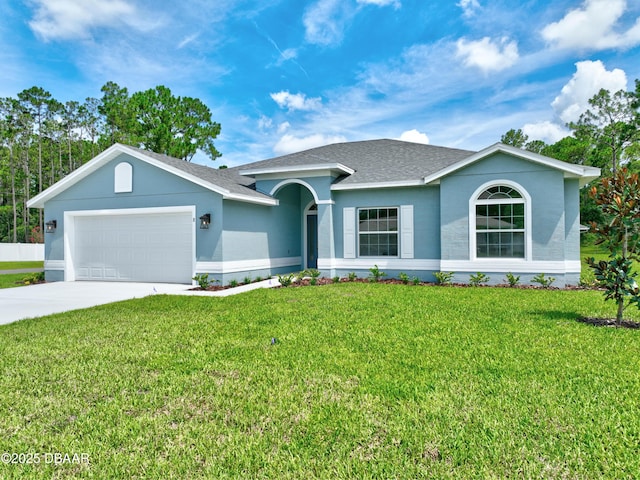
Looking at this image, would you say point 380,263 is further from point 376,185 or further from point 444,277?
point 376,185

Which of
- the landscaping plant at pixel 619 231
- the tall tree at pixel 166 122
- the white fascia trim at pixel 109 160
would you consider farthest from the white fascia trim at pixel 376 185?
the tall tree at pixel 166 122

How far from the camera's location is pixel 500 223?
12.0 meters

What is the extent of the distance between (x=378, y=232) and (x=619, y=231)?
774 cm

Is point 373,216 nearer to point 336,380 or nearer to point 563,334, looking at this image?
point 563,334

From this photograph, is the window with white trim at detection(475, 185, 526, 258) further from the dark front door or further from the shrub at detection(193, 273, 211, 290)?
the shrub at detection(193, 273, 211, 290)

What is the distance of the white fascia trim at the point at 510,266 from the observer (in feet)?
37.7

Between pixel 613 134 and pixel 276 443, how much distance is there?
142 ft

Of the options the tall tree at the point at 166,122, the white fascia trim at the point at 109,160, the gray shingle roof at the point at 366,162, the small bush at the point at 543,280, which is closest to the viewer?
the small bush at the point at 543,280

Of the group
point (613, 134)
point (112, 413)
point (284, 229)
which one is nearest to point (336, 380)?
point (112, 413)

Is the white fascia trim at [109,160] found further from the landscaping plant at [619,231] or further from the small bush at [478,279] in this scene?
the landscaping plant at [619,231]

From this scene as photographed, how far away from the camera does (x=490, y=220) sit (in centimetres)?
1214

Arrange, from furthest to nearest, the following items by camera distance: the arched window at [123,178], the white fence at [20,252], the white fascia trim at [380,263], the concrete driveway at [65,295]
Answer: the white fence at [20,252] → the arched window at [123,178] → the white fascia trim at [380,263] → the concrete driveway at [65,295]

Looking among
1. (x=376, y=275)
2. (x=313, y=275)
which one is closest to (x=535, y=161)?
(x=376, y=275)

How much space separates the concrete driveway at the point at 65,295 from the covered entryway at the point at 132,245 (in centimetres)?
58
